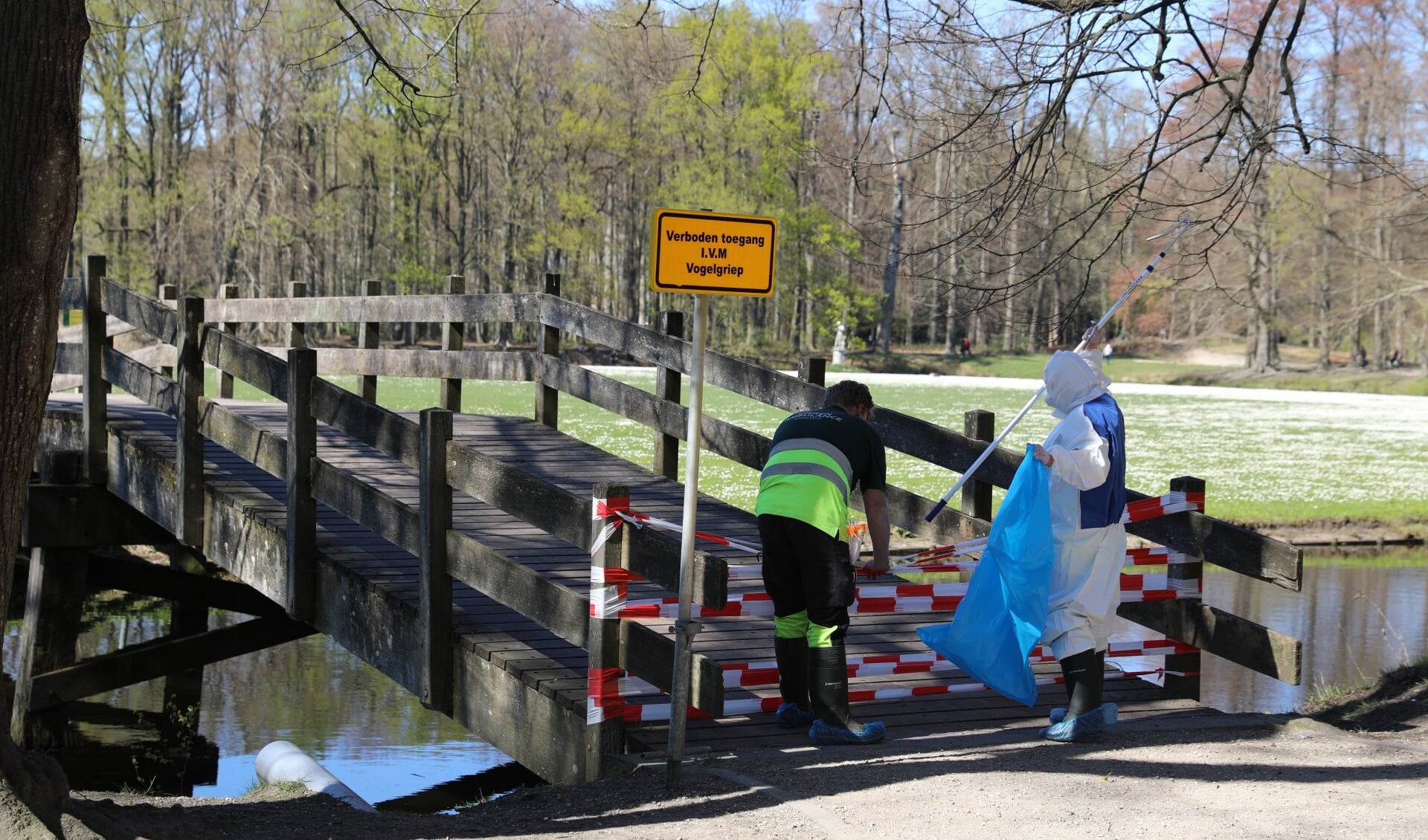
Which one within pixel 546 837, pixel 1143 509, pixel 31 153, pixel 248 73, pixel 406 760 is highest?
pixel 248 73

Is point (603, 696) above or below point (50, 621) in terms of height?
above

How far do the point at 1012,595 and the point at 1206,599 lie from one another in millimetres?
9273

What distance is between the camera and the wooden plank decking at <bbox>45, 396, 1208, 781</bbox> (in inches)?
244

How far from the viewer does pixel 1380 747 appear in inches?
241

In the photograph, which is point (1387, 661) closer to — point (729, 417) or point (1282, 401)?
point (729, 417)

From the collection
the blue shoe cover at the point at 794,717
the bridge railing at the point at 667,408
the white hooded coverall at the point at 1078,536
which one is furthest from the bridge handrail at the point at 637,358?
the blue shoe cover at the point at 794,717

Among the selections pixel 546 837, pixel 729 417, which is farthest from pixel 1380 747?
pixel 729 417

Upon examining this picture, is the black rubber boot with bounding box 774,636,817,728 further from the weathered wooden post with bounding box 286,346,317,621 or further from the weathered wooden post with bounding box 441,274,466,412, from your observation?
the weathered wooden post with bounding box 441,274,466,412

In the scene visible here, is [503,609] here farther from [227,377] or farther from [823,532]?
[227,377]

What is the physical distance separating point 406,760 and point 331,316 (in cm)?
466

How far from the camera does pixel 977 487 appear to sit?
7867mm

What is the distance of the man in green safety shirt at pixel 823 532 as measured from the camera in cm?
597

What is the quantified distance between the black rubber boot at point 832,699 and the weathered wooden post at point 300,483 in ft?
9.80

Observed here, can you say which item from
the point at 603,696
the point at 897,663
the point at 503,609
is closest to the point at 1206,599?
A: the point at 897,663
